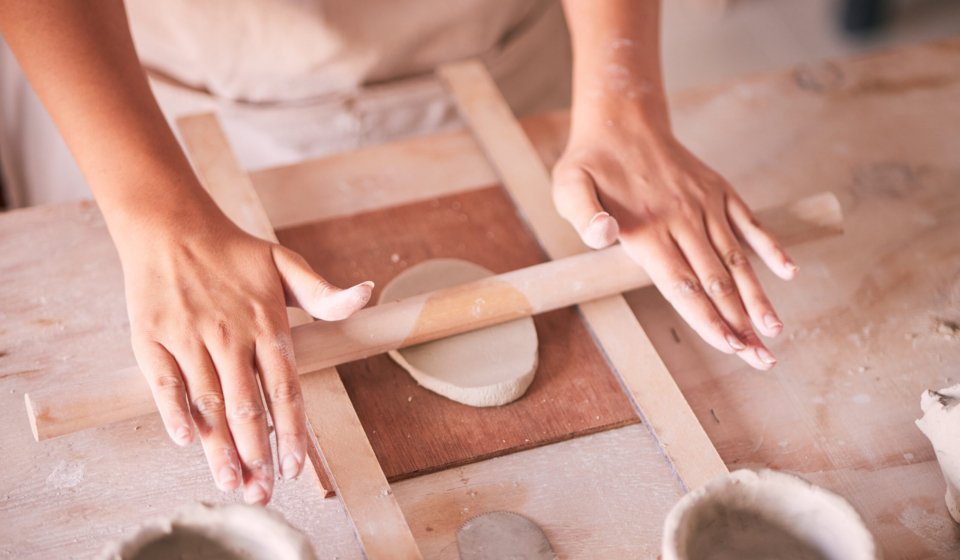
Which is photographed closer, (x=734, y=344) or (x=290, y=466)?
(x=290, y=466)

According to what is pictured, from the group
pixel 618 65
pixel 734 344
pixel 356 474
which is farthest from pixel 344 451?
pixel 618 65

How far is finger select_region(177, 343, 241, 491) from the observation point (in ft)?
2.85

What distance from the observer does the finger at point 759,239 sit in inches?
44.3

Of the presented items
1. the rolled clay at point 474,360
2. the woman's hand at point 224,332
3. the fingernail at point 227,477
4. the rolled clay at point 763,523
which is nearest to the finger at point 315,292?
the woman's hand at point 224,332

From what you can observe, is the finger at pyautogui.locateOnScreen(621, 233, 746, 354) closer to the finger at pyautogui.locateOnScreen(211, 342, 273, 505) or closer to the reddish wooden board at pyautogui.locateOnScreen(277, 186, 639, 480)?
the reddish wooden board at pyautogui.locateOnScreen(277, 186, 639, 480)

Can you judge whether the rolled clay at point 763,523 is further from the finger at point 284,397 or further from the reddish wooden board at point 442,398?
the finger at point 284,397

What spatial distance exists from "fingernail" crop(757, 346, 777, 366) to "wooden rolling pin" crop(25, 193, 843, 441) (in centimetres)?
17

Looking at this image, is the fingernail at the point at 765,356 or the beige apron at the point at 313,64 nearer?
the fingernail at the point at 765,356

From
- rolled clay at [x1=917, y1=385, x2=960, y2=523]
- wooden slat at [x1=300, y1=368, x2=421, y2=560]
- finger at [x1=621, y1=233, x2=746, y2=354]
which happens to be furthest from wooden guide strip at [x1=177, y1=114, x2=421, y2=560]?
rolled clay at [x1=917, y1=385, x2=960, y2=523]

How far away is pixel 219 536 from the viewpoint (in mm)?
714

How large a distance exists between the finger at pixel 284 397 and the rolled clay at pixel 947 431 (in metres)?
0.65

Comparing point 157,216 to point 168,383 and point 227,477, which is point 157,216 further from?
point 227,477

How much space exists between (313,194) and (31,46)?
15.7 inches

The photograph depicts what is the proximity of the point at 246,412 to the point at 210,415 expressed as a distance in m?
0.04
